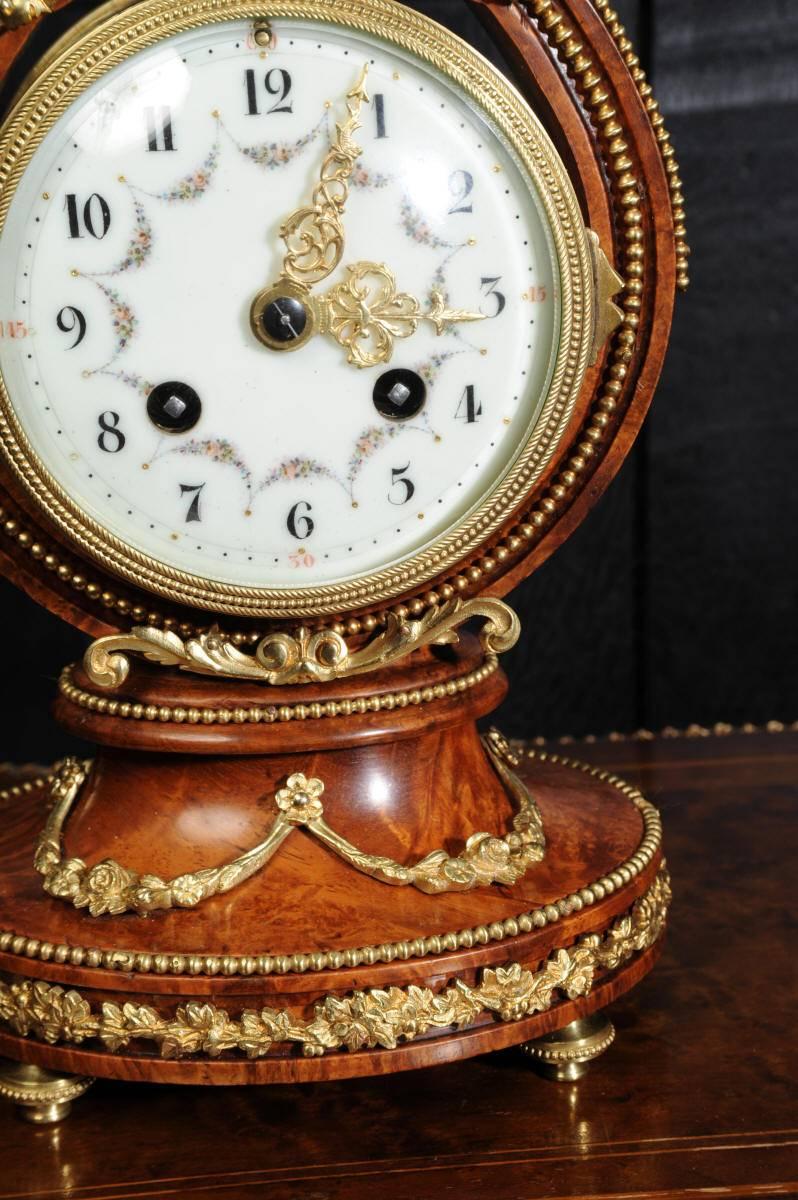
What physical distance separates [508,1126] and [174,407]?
0.36m

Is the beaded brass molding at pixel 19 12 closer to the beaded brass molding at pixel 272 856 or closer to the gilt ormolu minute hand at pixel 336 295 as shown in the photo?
the gilt ormolu minute hand at pixel 336 295

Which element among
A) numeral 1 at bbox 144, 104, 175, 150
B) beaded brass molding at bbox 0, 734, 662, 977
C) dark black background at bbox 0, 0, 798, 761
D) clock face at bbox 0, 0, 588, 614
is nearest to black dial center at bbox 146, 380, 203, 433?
clock face at bbox 0, 0, 588, 614

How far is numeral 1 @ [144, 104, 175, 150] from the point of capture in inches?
28.4

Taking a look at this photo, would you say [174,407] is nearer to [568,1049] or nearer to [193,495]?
[193,495]

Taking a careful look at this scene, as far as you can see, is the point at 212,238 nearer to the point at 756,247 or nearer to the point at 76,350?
the point at 76,350

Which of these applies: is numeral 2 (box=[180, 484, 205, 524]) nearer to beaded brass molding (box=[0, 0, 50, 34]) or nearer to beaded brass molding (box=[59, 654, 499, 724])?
beaded brass molding (box=[59, 654, 499, 724])

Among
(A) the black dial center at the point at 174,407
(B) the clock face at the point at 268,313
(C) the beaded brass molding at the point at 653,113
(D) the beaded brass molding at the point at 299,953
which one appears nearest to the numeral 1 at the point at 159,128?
(B) the clock face at the point at 268,313

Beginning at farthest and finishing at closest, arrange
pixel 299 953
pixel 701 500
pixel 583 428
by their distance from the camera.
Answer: pixel 701 500
pixel 583 428
pixel 299 953

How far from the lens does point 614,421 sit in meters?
0.82

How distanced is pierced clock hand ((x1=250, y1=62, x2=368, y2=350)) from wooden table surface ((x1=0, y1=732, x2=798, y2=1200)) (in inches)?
13.9

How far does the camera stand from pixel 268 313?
73 cm

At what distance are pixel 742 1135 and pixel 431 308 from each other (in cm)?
39

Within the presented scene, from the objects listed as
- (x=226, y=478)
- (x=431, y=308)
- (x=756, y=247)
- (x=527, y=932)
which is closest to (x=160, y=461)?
(x=226, y=478)

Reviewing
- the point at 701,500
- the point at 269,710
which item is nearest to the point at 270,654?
the point at 269,710
